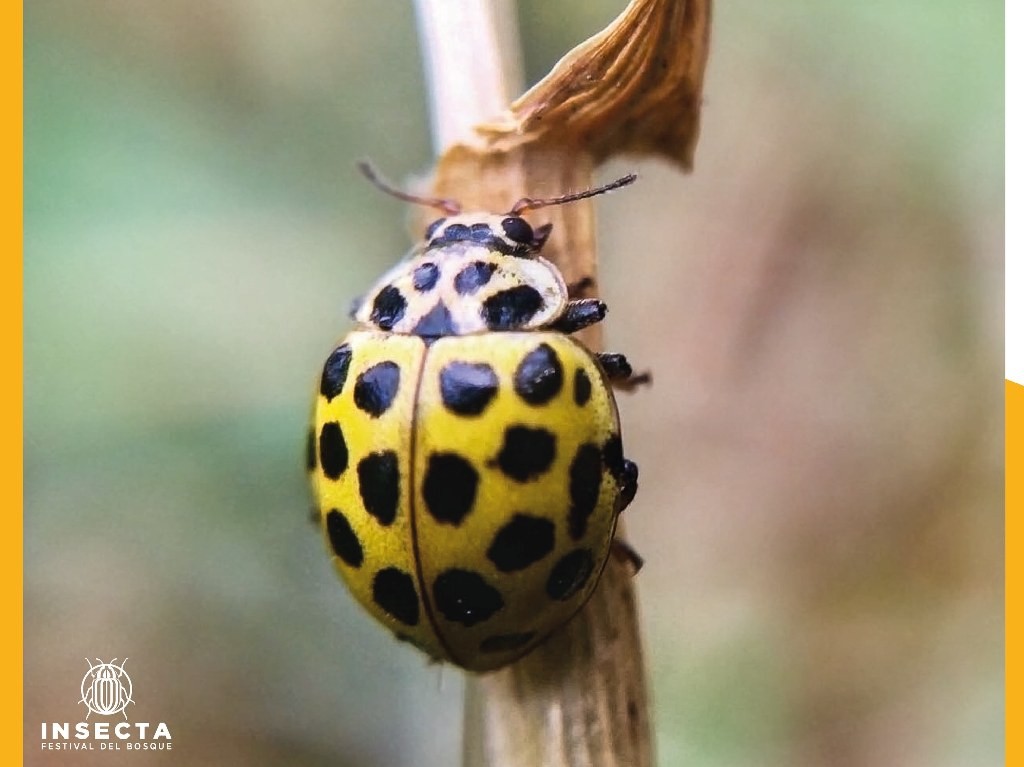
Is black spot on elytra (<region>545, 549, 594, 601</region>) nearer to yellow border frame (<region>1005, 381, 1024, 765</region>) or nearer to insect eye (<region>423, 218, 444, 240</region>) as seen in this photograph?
insect eye (<region>423, 218, 444, 240</region>)

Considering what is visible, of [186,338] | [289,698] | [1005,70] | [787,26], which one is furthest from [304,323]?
[1005,70]

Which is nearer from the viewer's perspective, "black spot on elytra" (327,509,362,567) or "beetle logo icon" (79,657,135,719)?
"black spot on elytra" (327,509,362,567)

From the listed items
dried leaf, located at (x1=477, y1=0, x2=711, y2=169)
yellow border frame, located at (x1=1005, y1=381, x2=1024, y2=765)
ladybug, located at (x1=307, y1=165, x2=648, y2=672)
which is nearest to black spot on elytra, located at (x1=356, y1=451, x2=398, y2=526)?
ladybug, located at (x1=307, y1=165, x2=648, y2=672)

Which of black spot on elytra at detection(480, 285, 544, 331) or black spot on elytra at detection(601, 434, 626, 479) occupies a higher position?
black spot on elytra at detection(480, 285, 544, 331)

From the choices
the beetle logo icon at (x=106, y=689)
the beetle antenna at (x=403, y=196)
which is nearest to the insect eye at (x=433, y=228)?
the beetle antenna at (x=403, y=196)

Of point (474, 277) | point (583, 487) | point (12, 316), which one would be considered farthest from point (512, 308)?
point (12, 316)

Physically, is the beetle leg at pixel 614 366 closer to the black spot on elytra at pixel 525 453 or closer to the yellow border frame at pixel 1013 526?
the black spot on elytra at pixel 525 453

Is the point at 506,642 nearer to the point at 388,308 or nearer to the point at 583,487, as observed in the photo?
the point at 583,487

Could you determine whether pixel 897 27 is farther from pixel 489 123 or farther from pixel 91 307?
pixel 91 307
